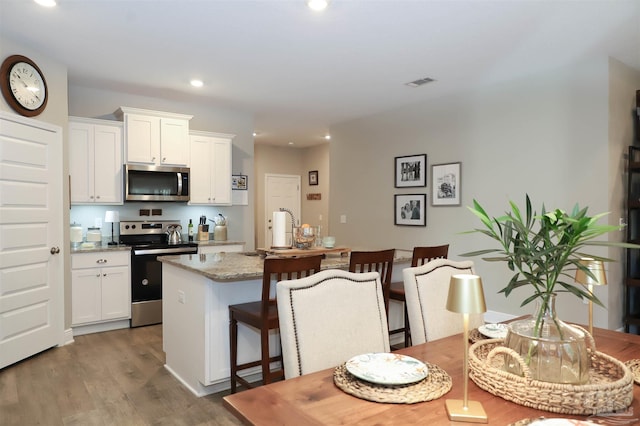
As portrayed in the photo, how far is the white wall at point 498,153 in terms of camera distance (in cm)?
382

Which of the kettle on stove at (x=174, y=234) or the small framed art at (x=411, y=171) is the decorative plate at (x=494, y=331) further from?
the kettle on stove at (x=174, y=234)

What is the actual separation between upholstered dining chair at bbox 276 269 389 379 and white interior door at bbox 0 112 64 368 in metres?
2.92

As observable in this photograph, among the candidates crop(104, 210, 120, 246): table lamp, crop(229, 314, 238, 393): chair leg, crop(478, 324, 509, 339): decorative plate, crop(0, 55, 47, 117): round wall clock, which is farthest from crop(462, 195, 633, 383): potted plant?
crop(104, 210, 120, 246): table lamp

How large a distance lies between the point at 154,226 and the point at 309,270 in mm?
3270

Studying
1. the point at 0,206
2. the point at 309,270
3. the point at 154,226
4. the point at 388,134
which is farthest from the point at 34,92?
the point at 388,134

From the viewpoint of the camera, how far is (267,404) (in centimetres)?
114

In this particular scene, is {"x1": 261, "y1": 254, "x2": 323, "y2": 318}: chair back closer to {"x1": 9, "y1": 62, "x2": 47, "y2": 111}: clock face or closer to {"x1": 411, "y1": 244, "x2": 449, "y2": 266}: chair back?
{"x1": 411, "y1": 244, "x2": 449, "y2": 266}: chair back

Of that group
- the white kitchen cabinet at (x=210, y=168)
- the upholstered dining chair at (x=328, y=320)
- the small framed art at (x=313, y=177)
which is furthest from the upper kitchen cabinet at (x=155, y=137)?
the small framed art at (x=313, y=177)

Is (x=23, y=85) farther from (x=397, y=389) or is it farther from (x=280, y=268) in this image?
(x=397, y=389)

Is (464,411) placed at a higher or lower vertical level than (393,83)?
lower

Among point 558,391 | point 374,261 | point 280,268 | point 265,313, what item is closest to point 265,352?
point 265,313

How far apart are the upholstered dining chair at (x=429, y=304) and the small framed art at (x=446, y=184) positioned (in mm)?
3023

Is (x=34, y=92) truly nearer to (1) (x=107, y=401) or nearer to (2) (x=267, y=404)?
(1) (x=107, y=401)

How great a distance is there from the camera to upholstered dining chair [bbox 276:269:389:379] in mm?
1503
